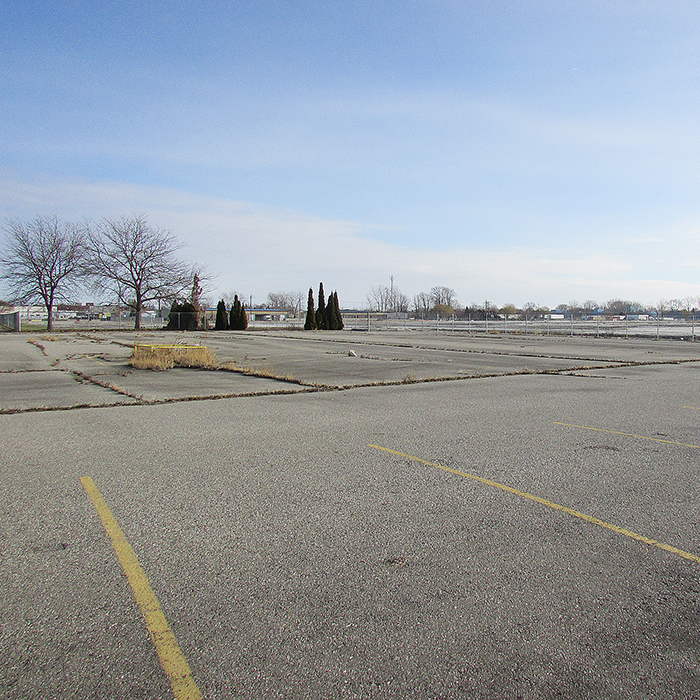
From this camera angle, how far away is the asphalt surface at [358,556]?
2.69m

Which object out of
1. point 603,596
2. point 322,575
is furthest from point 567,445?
point 322,575

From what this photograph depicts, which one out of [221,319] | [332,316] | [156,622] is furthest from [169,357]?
[332,316]

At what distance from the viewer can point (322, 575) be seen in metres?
3.61

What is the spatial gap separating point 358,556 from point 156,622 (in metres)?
1.37

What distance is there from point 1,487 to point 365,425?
475cm

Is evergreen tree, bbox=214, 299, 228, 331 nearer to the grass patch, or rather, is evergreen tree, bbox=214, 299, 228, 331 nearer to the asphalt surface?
the grass patch

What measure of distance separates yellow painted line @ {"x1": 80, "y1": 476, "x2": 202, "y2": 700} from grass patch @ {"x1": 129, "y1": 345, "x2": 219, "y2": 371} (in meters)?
13.2

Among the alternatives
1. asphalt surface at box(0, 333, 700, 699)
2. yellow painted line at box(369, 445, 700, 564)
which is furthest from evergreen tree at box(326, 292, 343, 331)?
yellow painted line at box(369, 445, 700, 564)

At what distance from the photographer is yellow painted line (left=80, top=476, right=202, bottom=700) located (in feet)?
8.44

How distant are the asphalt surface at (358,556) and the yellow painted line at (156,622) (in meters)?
0.05

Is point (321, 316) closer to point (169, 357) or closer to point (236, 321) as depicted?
point (236, 321)

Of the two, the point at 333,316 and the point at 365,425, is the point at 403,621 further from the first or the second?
the point at 333,316

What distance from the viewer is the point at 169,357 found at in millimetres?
17656

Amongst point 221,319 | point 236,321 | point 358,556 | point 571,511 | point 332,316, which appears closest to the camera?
point 358,556
